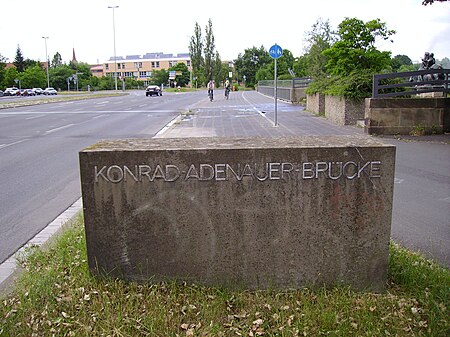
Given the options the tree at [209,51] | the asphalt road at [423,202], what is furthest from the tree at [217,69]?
the asphalt road at [423,202]

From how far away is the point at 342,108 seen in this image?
19.6 metres

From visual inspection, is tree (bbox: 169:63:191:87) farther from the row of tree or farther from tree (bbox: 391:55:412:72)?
tree (bbox: 391:55:412:72)

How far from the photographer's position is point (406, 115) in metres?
15.9

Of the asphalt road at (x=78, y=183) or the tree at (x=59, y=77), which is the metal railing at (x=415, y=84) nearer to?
the asphalt road at (x=78, y=183)

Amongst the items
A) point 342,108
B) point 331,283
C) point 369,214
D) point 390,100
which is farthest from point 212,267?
point 342,108

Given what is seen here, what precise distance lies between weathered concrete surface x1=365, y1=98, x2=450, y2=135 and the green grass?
1172 cm

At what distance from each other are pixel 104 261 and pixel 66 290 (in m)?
0.38

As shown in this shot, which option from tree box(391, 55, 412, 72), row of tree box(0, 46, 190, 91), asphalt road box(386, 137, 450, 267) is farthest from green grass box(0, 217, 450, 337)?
row of tree box(0, 46, 190, 91)

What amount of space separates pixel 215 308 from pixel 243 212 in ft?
2.70

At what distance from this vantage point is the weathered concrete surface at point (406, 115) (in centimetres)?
1578

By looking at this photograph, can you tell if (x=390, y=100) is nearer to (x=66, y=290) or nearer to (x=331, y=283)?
(x=331, y=283)

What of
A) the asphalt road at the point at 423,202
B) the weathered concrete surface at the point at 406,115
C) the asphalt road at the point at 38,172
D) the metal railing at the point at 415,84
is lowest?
the asphalt road at the point at 38,172

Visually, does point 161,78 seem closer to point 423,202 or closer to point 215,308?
point 423,202

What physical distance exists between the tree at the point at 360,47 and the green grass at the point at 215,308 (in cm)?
1727
